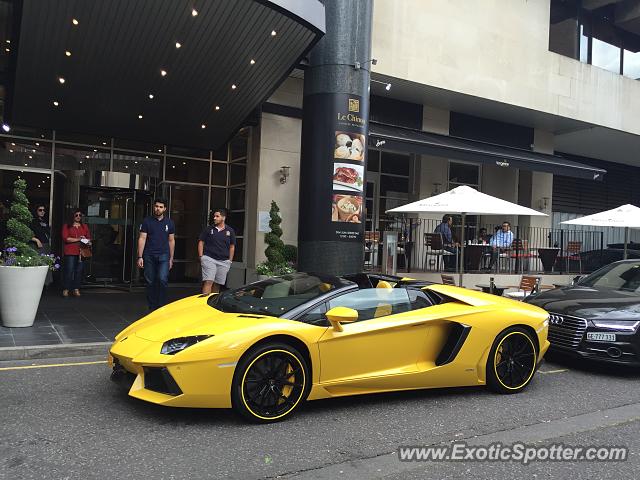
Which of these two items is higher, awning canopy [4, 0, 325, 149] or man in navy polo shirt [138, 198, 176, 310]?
awning canopy [4, 0, 325, 149]

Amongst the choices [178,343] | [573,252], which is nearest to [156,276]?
[178,343]

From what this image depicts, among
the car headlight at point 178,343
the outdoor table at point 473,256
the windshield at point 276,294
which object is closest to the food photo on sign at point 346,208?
the windshield at point 276,294

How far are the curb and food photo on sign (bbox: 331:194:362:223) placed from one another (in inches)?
178

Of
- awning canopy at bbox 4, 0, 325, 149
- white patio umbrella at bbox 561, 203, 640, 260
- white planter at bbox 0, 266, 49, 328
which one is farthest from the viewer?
white patio umbrella at bbox 561, 203, 640, 260

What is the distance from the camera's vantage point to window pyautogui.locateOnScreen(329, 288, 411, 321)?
16.0 ft

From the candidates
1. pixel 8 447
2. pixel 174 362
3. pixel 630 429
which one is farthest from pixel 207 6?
pixel 630 429

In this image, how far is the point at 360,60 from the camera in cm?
984

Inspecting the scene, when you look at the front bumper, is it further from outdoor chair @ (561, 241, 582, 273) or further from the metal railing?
outdoor chair @ (561, 241, 582, 273)

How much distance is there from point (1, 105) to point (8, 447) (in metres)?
10.3

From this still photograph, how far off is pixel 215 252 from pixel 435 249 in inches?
235

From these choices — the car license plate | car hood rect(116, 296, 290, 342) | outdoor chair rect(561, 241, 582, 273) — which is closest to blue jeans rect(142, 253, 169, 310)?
car hood rect(116, 296, 290, 342)

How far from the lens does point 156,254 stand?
8539mm

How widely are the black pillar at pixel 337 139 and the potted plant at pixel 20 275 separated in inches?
171

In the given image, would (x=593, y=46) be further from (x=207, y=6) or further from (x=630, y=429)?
(x=630, y=429)
